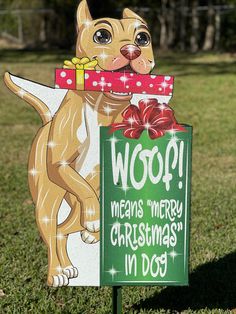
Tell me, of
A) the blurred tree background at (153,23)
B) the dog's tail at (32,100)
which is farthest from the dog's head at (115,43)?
the blurred tree background at (153,23)

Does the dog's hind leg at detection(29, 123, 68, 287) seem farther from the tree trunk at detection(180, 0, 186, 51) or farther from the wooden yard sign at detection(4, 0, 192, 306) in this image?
the tree trunk at detection(180, 0, 186, 51)

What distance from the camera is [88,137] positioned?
2875 millimetres

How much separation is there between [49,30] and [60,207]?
36.6 m

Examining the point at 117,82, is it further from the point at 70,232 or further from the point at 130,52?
the point at 70,232

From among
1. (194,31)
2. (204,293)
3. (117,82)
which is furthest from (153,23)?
(117,82)

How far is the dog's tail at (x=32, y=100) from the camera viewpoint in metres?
2.83

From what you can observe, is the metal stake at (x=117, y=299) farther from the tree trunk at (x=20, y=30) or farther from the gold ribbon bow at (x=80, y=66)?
the tree trunk at (x=20, y=30)

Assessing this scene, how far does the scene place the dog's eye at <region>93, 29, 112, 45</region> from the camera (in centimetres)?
293

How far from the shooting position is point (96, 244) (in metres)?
2.92

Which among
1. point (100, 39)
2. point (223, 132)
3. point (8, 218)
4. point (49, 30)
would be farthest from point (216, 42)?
point (100, 39)

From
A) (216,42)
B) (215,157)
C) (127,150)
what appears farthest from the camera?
(216,42)

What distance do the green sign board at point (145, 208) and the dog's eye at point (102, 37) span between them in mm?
438

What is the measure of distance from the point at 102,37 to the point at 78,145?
546 mm

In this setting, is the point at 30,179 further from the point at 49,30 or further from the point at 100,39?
the point at 49,30
